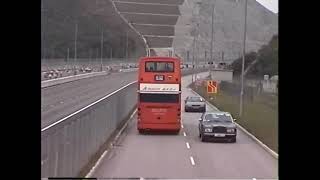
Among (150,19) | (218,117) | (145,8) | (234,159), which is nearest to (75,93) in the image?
(150,19)

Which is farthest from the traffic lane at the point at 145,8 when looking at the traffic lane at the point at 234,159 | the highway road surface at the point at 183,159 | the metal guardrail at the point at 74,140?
the metal guardrail at the point at 74,140

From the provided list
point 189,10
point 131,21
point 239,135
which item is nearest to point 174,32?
point 189,10

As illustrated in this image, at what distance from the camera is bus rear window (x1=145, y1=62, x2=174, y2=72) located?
100 ft

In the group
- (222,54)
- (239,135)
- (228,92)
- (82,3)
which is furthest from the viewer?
(222,54)

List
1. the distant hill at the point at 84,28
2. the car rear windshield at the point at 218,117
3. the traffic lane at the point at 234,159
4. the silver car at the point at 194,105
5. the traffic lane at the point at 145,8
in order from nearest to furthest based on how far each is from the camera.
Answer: the distant hill at the point at 84,28
the traffic lane at the point at 234,159
the car rear windshield at the point at 218,117
the traffic lane at the point at 145,8
the silver car at the point at 194,105

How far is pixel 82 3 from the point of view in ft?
A: 77.0

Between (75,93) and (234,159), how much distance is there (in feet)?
95.4

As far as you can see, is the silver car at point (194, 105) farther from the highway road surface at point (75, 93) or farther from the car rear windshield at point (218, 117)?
the car rear windshield at point (218, 117)

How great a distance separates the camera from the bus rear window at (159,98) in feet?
101

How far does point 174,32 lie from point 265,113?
16.1 meters

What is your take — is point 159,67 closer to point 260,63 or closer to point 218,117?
point 218,117
